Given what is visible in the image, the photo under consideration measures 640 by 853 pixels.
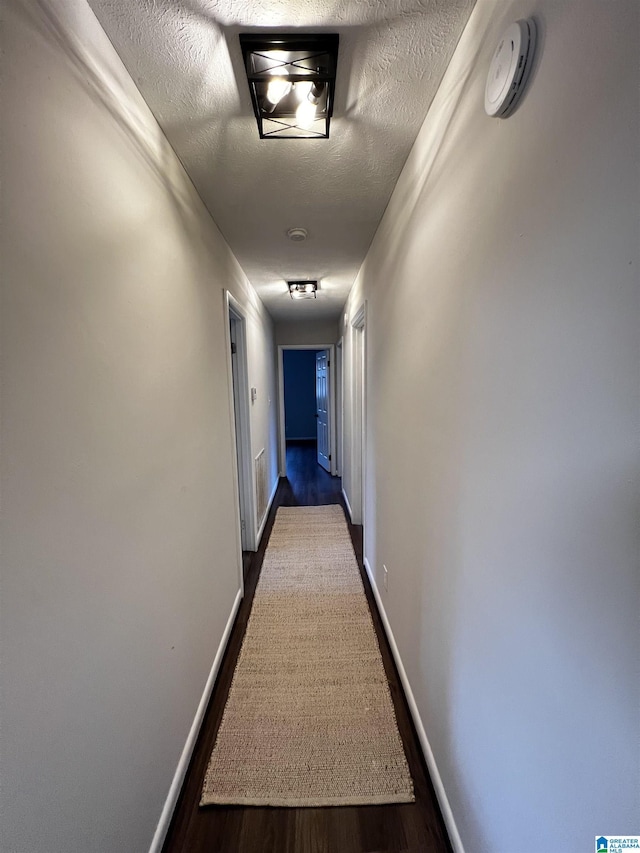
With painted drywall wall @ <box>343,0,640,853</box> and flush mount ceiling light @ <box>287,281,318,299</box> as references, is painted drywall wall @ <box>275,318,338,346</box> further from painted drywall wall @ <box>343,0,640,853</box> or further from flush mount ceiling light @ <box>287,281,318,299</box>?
painted drywall wall @ <box>343,0,640,853</box>

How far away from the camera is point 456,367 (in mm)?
914

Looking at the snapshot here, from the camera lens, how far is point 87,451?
73cm

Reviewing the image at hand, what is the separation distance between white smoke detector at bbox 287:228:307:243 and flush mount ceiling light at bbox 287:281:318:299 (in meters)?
0.86

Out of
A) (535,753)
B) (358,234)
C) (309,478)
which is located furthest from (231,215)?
(309,478)

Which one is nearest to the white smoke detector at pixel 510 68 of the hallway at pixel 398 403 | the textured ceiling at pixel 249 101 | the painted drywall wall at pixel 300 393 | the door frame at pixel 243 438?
the hallway at pixel 398 403

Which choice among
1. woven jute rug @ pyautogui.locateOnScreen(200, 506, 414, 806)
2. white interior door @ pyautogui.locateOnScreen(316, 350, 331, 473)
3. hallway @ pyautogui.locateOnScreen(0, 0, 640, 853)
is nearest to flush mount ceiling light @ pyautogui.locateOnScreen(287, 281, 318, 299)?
hallway @ pyautogui.locateOnScreen(0, 0, 640, 853)

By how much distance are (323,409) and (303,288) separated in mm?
2509

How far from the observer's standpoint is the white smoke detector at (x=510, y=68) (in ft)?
1.89

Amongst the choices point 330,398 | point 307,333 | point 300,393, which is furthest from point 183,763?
point 300,393

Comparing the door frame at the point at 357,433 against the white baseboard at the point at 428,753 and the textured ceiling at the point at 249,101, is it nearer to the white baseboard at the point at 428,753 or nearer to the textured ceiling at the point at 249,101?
the textured ceiling at the point at 249,101

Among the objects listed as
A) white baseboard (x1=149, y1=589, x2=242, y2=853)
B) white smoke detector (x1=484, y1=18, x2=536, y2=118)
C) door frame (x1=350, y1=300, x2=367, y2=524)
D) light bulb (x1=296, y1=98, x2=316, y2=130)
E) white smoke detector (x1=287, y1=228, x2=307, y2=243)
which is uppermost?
white smoke detector (x1=287, y1=228, x2=307, y2=243)

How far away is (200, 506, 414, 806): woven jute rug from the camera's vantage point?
1.16m

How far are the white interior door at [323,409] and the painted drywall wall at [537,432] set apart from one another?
12.6ft

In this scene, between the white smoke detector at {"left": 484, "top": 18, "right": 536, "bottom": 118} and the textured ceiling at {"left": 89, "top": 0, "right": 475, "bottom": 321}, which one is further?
the textured ceiling at {"left": 89, "top": 0, "right": 475, "bottom": 321}
